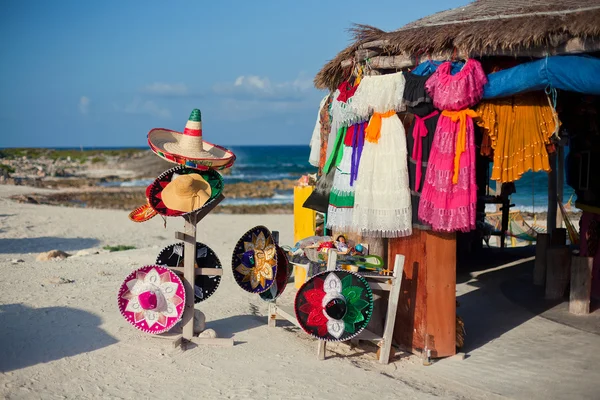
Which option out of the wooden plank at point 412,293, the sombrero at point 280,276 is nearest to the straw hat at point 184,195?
the sombrero at point 280,276

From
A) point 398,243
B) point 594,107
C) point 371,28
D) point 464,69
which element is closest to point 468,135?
point 464,69

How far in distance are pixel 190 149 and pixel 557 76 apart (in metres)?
3.31

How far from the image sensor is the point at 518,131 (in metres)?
5.72

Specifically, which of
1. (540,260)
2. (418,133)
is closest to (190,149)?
(418,133)

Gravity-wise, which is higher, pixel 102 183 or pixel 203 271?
pixel 203 271

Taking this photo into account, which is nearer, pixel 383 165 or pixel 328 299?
pixel 328 299

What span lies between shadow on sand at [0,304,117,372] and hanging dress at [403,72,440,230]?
3.19 m

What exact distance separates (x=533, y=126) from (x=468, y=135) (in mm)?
607

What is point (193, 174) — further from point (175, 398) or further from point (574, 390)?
point (574, 390)

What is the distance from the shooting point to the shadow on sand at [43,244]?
41.2 ft

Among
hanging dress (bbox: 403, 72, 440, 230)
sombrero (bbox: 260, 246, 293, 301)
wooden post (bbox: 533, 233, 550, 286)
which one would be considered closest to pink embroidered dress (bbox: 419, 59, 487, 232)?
hanging dress (bbox: 403, 72, 440, 230)

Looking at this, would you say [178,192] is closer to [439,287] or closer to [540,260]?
[439,287]

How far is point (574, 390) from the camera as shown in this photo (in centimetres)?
523

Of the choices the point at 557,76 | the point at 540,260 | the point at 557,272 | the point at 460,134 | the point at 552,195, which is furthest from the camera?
the point at 552,195
